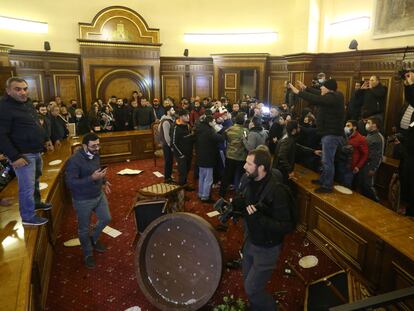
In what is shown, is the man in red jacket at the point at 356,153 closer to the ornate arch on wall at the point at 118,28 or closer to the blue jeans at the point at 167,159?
the blue jeans at the point at 167,159

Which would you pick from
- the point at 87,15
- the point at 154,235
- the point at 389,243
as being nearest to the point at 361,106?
the point at 389,243

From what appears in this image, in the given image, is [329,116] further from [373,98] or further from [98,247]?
[98,247]

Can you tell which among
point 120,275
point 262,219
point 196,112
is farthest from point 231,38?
point 262,219

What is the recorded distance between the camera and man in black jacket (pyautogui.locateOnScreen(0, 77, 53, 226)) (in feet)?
10.5

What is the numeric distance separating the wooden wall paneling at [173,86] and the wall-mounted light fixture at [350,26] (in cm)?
520

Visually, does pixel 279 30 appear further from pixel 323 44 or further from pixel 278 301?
pixel 278 301

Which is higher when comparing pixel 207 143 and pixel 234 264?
pixel 207 143

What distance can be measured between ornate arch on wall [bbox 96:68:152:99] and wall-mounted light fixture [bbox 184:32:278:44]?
2.39 m

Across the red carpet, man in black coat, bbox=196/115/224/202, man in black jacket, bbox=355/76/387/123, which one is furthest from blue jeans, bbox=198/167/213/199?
man in black jacket, bbox=355/76/387/123

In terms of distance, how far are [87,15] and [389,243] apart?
1017 centimetres

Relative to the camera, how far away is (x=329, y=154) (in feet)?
14.6

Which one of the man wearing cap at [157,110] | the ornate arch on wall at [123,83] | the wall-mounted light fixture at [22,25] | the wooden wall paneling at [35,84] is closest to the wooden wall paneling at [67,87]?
the wooden wall paneling at [35,84]

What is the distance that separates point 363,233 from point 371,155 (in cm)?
180

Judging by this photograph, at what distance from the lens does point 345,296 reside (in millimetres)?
3146
